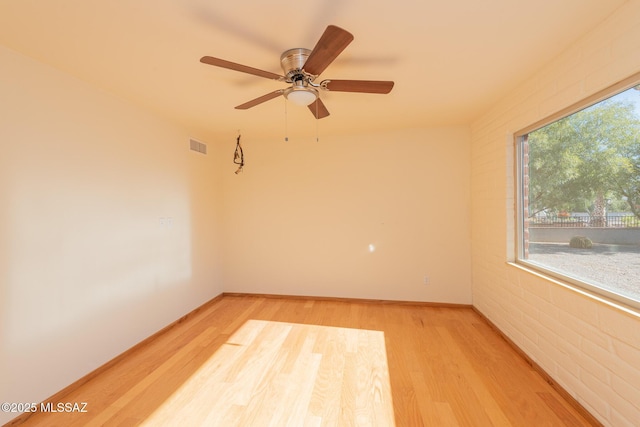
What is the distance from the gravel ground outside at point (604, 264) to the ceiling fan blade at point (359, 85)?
165 centimetres

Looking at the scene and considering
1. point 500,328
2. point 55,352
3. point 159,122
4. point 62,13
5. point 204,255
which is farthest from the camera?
point 204,255

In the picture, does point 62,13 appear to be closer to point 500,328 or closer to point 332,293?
point 332,293

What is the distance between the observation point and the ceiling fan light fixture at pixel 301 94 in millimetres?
1646

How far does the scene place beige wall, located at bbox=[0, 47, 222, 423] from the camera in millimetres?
1629

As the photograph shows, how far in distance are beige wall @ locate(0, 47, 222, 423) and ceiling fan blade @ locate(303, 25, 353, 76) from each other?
1.86 metres

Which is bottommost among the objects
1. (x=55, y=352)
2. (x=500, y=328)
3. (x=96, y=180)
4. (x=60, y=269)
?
(x=500, y=328)

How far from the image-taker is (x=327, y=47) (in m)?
1.27

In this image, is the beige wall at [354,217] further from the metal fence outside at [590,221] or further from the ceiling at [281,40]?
the metal fence outside at [590,221]

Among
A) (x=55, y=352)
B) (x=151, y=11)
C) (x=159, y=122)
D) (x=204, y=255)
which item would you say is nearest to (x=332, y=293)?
(x=204, y=255)

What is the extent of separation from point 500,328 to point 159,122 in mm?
4110

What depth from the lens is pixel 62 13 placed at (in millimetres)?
1324

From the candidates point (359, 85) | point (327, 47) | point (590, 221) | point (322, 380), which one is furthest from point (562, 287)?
point (327, 47)

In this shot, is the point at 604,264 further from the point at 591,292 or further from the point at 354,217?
the point at 354,217

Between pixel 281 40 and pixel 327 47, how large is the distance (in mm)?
453
